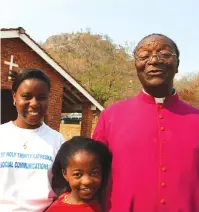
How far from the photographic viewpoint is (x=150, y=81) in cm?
262

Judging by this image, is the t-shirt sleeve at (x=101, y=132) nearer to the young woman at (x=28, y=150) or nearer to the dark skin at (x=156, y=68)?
the young woman at (x=28, y=150)

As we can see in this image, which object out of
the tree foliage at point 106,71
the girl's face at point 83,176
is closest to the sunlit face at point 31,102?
the girl's face at point 83,176

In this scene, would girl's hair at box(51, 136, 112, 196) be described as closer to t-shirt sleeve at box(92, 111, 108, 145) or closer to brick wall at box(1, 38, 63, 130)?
t-shirt sleeve at box(92, 111, 108, 145)

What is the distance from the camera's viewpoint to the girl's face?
2611mm

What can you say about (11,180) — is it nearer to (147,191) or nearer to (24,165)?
(24,165)

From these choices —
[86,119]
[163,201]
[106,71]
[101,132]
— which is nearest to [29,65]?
[86,119]

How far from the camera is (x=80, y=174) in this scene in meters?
2.65

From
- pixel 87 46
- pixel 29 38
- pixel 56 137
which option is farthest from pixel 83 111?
pixel 87 46

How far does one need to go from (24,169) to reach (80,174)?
40 cm

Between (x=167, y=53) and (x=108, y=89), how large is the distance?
109 ft

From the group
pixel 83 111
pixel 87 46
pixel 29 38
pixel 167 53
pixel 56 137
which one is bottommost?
pixel 56 137

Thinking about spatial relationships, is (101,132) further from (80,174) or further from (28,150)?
(28,150)

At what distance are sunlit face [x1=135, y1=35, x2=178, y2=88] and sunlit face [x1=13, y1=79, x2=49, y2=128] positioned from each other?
0.77m

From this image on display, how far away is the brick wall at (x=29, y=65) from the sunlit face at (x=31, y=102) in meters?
7.34
